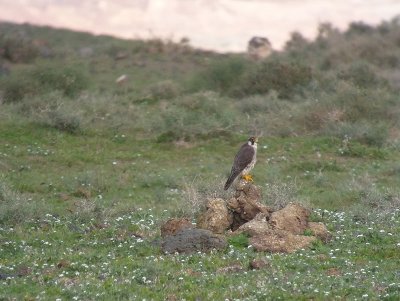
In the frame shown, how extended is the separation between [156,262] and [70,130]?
1351cm

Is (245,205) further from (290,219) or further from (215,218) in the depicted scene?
(290,219)

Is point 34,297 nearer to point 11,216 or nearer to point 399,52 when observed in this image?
point 11,216

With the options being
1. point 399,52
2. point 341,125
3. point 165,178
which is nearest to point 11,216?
point 165,178

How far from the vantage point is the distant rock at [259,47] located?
54.1 m

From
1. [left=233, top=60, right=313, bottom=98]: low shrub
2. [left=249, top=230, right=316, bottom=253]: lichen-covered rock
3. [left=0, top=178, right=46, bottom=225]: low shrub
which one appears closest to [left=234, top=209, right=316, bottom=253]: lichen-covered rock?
[left=249, top=230, right=316, bottom=253]: lichen-covered rock

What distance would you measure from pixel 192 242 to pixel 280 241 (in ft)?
4.45

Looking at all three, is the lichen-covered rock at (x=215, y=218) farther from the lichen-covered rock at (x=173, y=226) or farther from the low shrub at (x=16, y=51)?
the low shrub at (x=16, y=51)

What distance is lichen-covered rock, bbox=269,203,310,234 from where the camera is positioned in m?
12.2

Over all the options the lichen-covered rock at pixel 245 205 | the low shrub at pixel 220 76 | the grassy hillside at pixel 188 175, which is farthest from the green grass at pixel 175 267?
the low shrub at pixel 220 76

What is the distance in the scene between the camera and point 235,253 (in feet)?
36.3

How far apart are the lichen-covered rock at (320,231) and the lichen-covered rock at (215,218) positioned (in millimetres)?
1405

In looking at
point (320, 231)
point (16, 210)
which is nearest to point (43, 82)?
point (16, 210)

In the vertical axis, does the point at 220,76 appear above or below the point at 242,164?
above

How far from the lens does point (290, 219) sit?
1233 cm
